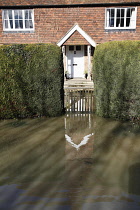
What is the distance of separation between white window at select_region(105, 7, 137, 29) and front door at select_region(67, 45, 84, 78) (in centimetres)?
315

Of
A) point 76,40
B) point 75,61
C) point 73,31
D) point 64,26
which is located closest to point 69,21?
point 64,26

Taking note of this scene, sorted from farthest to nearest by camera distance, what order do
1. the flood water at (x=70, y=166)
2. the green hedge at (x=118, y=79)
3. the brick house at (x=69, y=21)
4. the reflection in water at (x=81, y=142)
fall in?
the brick house at (x=69, y=21)
the green hedge at (x=118, y=79)
the reflection in water at (x=81, y=142)
the flood water at (x=70, y=166)

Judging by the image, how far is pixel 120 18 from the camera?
51.5ft

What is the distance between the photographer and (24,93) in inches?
309

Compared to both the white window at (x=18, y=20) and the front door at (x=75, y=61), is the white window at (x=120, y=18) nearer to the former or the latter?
the front door at (x=75, y=61)

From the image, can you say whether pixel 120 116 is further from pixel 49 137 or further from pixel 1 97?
pixel 1 97

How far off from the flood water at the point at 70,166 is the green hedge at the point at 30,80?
29.9 inches

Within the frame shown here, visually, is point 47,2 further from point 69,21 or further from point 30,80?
point 30,80

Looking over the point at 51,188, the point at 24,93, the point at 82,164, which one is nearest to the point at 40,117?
the point at 24,93

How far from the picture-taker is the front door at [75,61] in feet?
56.0

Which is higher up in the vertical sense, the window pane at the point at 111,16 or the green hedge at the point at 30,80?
the window pane at the point at 111,16

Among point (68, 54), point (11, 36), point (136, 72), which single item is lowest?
point (136, 72)

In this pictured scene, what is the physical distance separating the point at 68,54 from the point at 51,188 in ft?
48.3

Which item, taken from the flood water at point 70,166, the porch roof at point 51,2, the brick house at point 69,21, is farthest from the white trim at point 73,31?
the flood water at point 70,166
